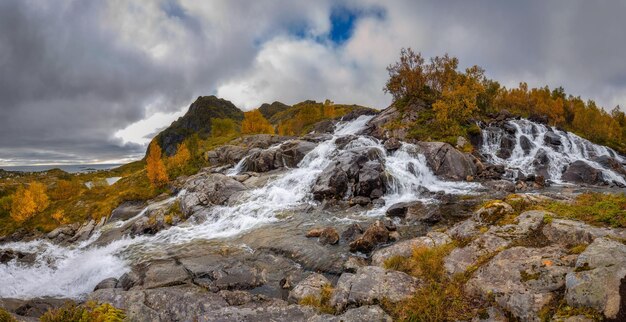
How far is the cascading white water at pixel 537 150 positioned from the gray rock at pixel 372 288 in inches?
1806

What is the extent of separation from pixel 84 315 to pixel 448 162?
147 feet

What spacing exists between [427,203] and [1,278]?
132ft

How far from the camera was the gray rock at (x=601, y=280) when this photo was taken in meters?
6.96

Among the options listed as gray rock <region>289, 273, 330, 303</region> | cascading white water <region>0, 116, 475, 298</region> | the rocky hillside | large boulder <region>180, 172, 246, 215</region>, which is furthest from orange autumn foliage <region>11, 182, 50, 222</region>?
gray rock <region>289, 273, 330, 303</region>

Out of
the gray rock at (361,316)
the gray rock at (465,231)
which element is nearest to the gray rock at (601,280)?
the gray rock at (361,316)

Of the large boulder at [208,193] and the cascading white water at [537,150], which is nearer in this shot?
the large boulder at [208,193]

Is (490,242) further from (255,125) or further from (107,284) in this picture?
(255,125)

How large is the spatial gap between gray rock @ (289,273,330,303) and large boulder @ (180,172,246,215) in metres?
26.8

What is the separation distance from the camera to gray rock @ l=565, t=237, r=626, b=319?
696cm

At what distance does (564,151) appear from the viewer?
56406 mm

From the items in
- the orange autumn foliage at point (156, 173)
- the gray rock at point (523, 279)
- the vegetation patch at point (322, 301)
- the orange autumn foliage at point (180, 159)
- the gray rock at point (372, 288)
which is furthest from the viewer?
the orange autumn foliage at point (180, 159)

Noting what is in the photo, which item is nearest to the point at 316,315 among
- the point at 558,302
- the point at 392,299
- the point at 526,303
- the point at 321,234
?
the point at 392,299

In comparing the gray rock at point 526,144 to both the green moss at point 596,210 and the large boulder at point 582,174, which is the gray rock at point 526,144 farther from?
the green moss at point 596,210

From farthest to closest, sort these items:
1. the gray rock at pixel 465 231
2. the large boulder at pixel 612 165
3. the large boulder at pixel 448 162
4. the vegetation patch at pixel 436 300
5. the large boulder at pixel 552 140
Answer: the large boulder at pixel 552 140 < the large boulder at pixel 612 165 < the large boulder at pixel 448 162 < the gray rock at pixel 465 231 < the vegetation patch at pixel 436 300
